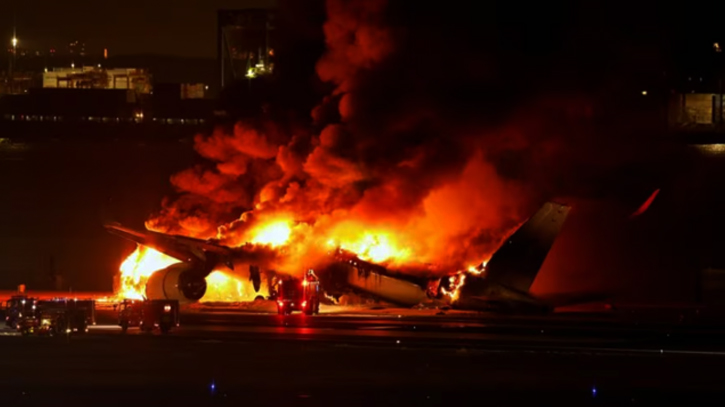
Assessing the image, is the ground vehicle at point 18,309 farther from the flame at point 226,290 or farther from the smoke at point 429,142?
the flame at point 226,290

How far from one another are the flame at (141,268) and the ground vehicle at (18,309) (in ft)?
46.5

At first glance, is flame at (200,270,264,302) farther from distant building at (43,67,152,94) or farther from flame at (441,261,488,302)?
distant building at (43,67,152,94)

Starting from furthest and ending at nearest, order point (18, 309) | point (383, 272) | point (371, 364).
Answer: point (383, 272) < point (18, 309) < point (371, 364)

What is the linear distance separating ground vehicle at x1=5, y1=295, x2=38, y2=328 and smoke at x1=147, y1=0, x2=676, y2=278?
46.0ft

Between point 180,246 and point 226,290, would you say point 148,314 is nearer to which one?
point 180,246

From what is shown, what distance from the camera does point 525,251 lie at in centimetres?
5391

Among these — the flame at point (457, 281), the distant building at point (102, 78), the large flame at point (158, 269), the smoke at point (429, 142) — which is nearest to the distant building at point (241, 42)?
the distant building at point (102, 78)

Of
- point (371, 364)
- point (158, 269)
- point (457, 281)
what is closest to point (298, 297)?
point (457, 281)

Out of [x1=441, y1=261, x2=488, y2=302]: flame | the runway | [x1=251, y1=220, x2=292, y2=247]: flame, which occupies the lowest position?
the runway

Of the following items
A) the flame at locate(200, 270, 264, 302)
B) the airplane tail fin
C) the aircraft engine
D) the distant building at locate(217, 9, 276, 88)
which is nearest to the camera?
the airplane tail fin

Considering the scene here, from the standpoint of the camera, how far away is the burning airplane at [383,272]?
177 ft

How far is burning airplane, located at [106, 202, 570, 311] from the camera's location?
5397 cm

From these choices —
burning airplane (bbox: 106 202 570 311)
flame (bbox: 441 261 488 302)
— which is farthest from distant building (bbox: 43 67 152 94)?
flame (bbox: 441 261 488 302)

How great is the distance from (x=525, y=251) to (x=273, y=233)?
1183cm
